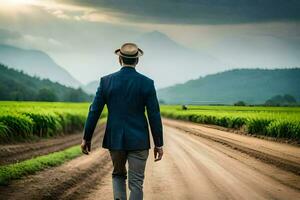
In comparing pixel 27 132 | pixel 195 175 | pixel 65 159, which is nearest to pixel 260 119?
pixel 27 132

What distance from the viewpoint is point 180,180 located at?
11883 mm

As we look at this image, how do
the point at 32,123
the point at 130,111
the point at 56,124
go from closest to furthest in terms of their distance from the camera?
the point at 130,111 < the point at 32,123 < the point at 56,124

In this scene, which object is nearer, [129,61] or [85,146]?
[129,61]

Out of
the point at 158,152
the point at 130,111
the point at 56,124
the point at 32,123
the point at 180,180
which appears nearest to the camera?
the point at 130,111

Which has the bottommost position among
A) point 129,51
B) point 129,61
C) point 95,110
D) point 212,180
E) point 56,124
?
point 212,180

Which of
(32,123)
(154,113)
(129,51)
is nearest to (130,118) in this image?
(154,113)

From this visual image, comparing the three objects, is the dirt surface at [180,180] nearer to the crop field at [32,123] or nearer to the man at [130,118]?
the man at [130,118]

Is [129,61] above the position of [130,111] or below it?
above

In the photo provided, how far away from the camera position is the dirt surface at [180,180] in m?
9.95

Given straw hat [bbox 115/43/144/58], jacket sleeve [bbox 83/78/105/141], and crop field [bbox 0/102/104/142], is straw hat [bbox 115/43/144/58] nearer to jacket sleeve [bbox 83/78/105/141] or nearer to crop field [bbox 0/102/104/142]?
jacket sleeve [bbox 83/78/105/141]

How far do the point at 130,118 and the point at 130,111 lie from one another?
0.29 feet

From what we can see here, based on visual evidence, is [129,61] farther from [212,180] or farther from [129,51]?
[212,180]

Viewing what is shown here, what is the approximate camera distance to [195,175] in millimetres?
12789

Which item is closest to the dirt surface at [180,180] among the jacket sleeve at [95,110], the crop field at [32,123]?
the jacket sleeve at [95,110]
